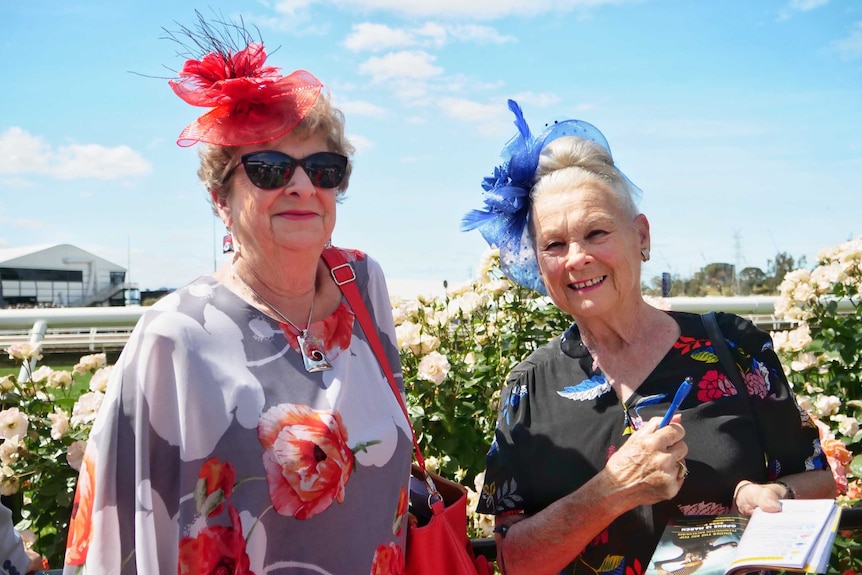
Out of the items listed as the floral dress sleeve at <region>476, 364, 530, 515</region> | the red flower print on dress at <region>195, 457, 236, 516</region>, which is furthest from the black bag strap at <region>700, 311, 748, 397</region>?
the red flower print on dress at <region>195, 457, 236, 516</region>

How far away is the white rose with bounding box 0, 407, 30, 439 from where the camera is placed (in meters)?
2.85

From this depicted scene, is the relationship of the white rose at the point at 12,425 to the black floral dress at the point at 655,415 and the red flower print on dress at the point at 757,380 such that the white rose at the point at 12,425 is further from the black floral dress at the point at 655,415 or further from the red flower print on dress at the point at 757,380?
the red flower print on dress at the point at 757,380

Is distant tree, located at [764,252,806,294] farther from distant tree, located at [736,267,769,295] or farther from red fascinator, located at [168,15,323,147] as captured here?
red fascinator, located at [168,15,323,147]

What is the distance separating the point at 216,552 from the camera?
5.71 feet

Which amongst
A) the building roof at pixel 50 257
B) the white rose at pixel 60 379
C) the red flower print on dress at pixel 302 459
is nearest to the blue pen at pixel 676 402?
the red flower print on dress at pixel 302 459

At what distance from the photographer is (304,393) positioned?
1.87 m

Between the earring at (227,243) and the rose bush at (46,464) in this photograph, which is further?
the rose bush at (46,464)

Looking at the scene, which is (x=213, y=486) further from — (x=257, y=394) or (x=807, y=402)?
(x=807, y=402)

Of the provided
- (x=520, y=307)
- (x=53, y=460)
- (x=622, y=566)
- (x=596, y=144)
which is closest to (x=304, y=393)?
(x=622, y=566)

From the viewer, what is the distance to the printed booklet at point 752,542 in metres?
1.51

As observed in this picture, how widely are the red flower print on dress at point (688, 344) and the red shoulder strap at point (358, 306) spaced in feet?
2.74

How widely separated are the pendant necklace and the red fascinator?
393mm

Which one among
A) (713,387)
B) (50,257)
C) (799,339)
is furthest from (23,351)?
(50,257)

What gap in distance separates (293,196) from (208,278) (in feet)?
1.06
